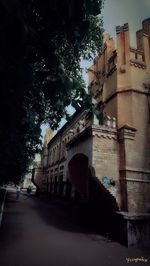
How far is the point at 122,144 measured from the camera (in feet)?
30.5

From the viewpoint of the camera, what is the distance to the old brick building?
8.50 meters

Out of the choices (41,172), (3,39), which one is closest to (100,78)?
(3,39)

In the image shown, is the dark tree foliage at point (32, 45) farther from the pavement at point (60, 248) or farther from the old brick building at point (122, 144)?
the old brick building at point (122, 144)

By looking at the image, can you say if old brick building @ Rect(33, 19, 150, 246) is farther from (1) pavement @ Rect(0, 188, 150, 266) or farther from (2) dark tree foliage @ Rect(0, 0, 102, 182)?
(2) dark tree foliage @ Rect(0, 0, 102, 182)

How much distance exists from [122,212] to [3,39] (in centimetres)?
816

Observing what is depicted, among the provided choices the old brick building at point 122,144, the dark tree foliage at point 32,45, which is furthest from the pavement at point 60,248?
the dark tree foliage at point 32,45

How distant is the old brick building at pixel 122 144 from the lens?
8500 millimetres

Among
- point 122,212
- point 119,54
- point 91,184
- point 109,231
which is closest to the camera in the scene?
point 122,212

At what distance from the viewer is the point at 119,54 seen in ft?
35.9

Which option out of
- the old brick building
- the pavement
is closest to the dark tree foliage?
the pavement

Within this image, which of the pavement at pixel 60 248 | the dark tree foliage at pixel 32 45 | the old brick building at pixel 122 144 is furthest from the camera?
the old brick building at pixel 122 144

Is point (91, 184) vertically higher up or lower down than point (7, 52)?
lower down

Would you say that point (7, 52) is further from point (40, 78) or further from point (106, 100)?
point (106, 100)

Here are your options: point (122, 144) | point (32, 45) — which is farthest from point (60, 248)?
point (32, 45)
